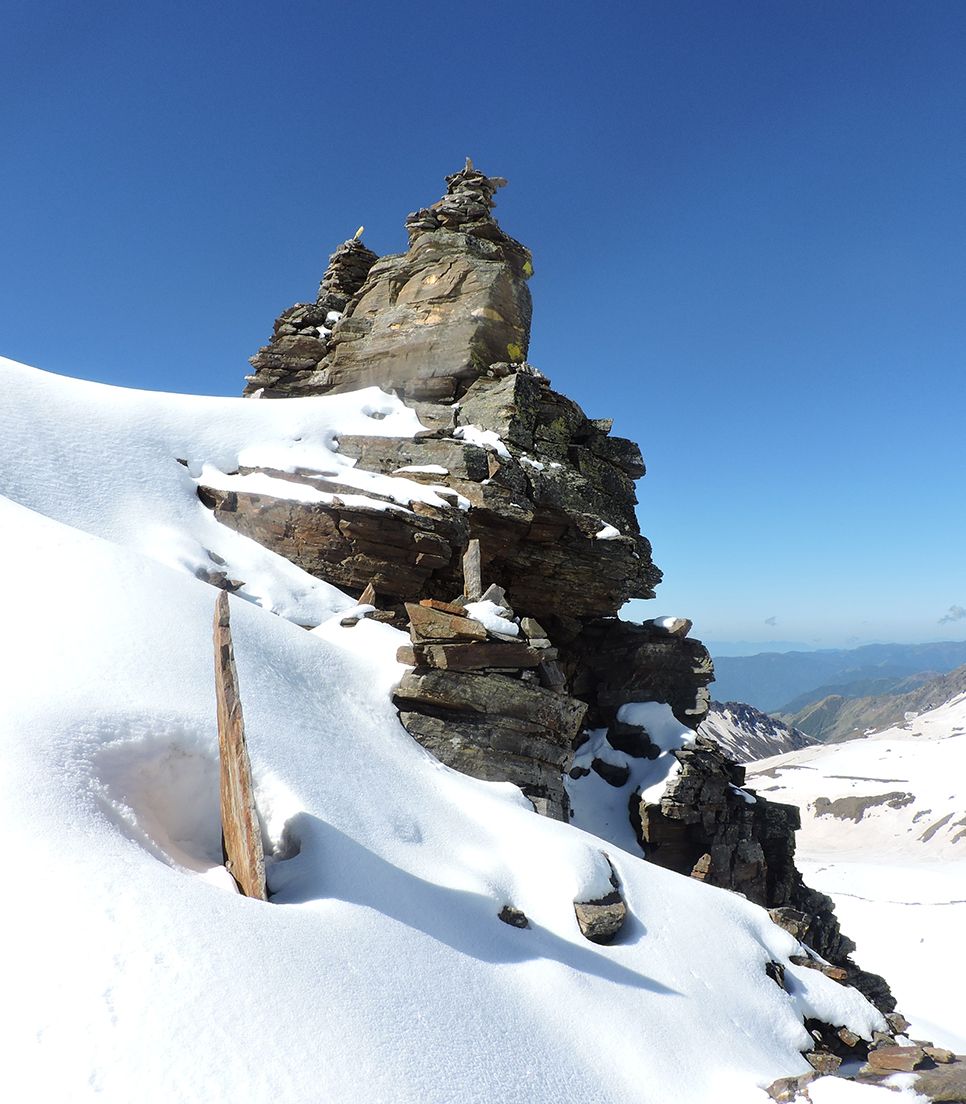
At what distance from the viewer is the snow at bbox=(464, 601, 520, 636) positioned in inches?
638

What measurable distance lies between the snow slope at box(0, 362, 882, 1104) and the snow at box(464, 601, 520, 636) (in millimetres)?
2865

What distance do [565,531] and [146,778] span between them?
67.8 ft

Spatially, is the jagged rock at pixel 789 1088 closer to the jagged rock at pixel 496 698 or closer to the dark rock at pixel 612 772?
the jagged rock at pixel 496 698

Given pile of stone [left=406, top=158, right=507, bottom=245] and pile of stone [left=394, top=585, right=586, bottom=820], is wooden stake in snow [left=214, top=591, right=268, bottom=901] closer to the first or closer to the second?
pile of stone [left=394, top=585, right=586, bottom=820]

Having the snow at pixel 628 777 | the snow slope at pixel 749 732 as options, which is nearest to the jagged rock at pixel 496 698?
the snow at pixel 628 777

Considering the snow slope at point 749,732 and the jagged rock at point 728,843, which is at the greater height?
the jagged rock at point 728,843

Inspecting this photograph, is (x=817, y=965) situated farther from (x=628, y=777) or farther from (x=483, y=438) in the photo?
(x=483, y=438)

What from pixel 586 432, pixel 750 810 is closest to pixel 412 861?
pixel 750 810

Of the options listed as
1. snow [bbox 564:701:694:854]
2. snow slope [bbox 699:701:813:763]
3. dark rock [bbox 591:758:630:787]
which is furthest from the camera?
snow slope [bbox 699:701:813:763]

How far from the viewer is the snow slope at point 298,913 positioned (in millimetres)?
4297

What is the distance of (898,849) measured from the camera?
6662 centimetres

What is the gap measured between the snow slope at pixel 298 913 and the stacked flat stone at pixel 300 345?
2836 centimetres

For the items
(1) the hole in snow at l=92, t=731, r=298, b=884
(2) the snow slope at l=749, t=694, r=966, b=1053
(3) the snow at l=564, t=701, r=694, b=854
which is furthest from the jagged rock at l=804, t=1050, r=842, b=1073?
(3) the snow at l=564, t=701, r=694, b=854

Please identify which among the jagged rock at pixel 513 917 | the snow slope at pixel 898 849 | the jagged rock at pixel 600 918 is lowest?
the snow slope at pixel 898 849
